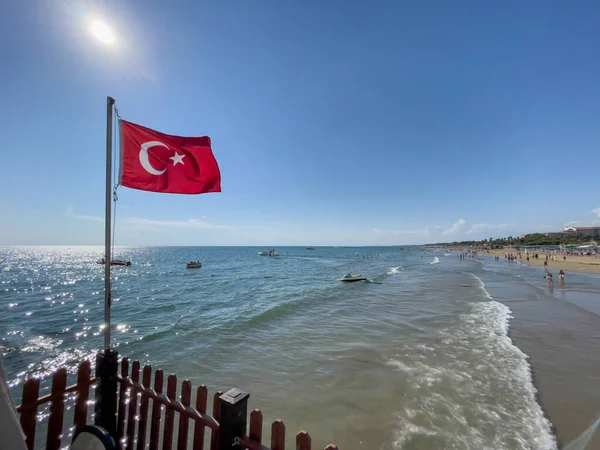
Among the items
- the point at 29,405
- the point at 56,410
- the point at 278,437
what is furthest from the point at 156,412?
the point at 278,437

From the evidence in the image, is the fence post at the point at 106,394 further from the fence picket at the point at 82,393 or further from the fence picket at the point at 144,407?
the fence picket at the point at 144,407

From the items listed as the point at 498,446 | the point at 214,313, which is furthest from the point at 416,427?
the point at 214,313

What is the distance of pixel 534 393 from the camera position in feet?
22.5

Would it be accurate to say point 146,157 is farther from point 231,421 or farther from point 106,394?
point 231,421

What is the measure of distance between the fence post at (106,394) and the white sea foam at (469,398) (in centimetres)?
496

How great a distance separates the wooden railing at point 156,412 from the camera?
2.81 metres

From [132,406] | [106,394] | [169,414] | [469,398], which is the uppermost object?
[106,394]

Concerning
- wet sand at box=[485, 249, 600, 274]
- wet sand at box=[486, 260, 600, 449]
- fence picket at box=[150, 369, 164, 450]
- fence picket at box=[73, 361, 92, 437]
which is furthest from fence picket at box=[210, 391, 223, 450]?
wet sand at box=[485, 249, 600, 274]

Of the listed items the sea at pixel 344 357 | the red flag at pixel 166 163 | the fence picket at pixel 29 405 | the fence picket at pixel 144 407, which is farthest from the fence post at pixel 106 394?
the sea at pixel 344 357

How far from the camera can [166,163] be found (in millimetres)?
4941

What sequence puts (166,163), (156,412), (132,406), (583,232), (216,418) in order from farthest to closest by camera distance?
1. (583,232)
2. (166,163)
3. (132,406)
4. (156,412)
5. (216,418)

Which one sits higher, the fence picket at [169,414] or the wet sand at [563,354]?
the fence picket at [169,414]

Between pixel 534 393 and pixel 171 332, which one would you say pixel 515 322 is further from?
pixel 171 332

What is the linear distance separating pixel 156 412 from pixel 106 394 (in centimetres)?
75
